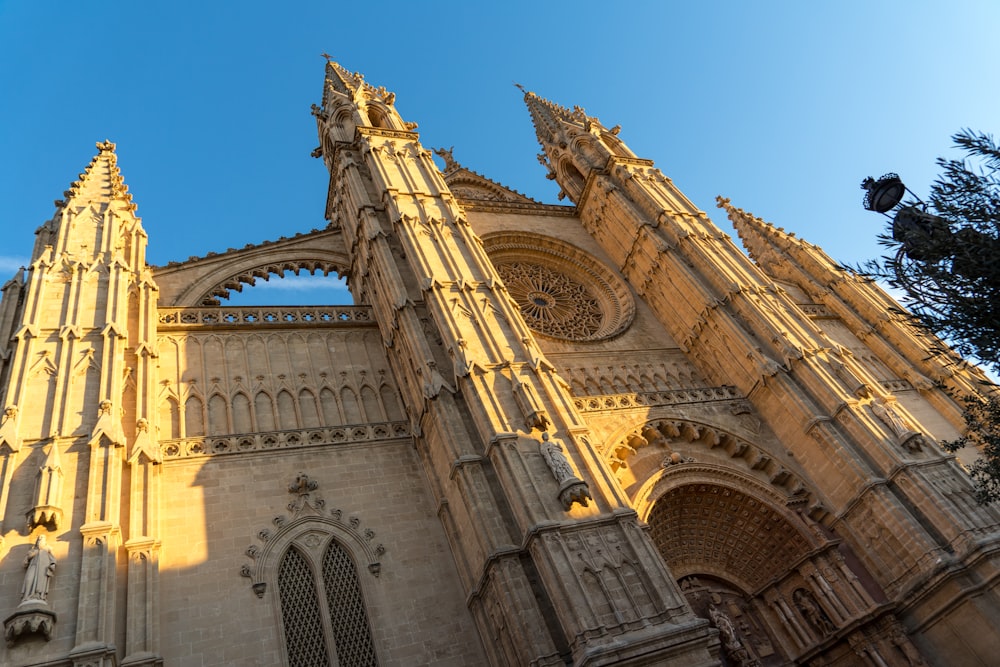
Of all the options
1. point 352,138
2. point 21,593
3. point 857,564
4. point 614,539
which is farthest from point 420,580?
point 352,138

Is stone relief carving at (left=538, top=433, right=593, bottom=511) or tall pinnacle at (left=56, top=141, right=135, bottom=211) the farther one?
tall pinnacle at (left=56, top=141, right=135, bottom=211)

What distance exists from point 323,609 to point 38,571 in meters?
4.41

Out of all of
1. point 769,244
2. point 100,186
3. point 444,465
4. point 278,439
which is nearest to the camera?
point 444,465

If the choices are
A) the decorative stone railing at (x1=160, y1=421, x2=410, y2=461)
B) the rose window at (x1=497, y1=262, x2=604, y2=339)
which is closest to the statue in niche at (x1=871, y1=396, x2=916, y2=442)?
the rose window at (x1=497, y1=262, x2=604, y2=339)

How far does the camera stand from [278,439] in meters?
14.2

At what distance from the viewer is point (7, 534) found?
10203mm

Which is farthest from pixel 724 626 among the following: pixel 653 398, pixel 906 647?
pixel 653 398

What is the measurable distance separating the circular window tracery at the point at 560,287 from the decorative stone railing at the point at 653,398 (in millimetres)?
3131

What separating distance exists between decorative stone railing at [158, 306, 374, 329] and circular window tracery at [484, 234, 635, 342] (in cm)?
536

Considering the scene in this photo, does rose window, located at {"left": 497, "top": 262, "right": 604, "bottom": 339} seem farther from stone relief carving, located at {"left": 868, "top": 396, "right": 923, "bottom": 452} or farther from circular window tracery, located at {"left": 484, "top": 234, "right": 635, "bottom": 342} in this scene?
stone relief carving, located at {"left": 868, "top": 396, "right": 923, "bottom": 452}

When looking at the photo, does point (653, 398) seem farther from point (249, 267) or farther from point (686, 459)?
point (249, 267)

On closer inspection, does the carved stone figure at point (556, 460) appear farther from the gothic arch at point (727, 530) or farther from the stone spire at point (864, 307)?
the stone spire at point (864, 307)

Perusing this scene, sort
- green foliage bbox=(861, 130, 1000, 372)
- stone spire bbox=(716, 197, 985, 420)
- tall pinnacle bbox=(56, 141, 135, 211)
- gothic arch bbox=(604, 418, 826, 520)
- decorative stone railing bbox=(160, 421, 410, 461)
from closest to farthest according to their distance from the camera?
1. green foliage bbox=(861, 130, 1000, 372)
2. decorative stone railing bbox=(160, 421, 410, 461)
3. gothic arch bbox=(604, 418, 826, 520)
4. tall pinnacle bbox=(56, 141, 135, 211)
5. stone spire bbox=(716, 197, 985, 420)

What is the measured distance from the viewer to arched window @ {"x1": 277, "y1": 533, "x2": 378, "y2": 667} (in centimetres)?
1152
